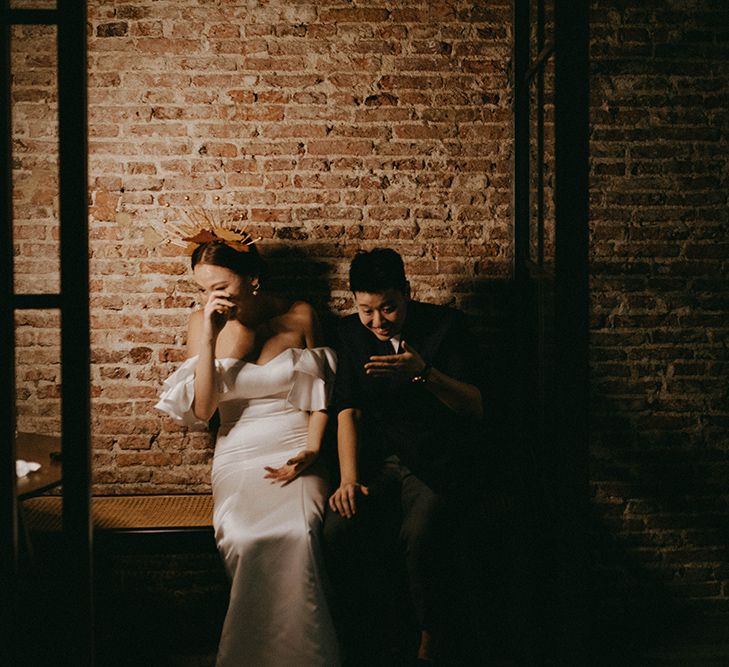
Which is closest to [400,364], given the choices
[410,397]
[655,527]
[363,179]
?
[410,397]

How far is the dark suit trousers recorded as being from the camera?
123 inches

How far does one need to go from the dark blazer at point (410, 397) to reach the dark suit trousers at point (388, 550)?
4.5 inches

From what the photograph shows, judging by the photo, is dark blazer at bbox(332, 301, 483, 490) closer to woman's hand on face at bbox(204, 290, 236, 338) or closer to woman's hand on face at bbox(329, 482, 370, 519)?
woman's hand on face at bbox(329, 482, 370, 519)

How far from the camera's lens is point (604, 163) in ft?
12.9

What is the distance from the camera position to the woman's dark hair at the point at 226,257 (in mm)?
3584

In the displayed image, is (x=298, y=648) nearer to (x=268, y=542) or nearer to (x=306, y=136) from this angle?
(x=268, y=542)

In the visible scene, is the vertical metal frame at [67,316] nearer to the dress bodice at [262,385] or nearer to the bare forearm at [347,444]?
the bare forearm at [347,444]

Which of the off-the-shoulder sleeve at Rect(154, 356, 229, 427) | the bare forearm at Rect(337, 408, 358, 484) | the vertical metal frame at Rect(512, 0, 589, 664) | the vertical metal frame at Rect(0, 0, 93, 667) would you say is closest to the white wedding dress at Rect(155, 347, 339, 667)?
the off-the-shoulder sleeve at Rect(154, 356, 229, 427)

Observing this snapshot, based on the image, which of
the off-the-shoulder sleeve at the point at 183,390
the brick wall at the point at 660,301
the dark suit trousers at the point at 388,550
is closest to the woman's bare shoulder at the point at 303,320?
the off-the-shoulder sleeve at the point at 183,390

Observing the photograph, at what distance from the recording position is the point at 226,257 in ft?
11.8

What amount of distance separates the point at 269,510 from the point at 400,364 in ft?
2.36

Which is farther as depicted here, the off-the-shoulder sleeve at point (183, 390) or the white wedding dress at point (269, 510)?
the off-the-shoulder sleeve at point (183, 390)

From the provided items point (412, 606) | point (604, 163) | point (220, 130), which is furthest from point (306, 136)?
point (412, 606)

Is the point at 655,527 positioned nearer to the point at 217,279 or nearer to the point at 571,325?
the point at 571,325
